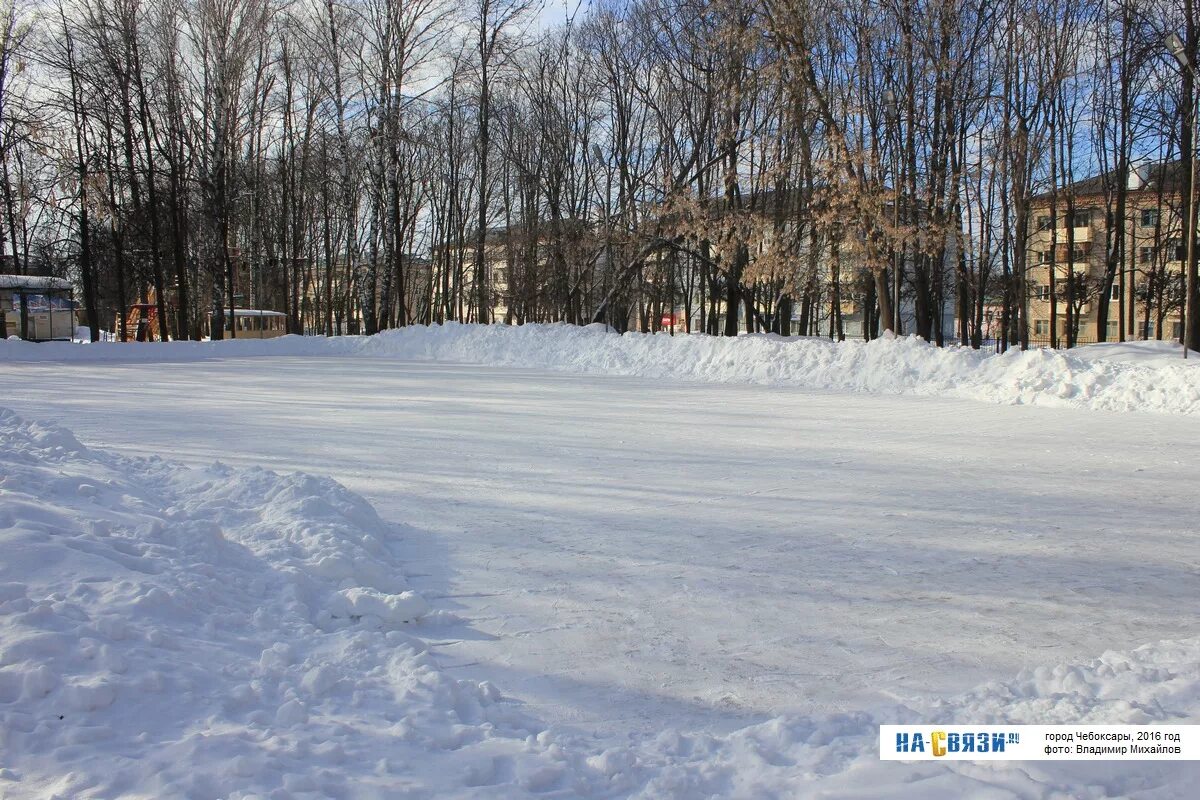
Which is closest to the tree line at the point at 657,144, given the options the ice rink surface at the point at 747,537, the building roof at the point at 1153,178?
the building roof at the point at 1153,178

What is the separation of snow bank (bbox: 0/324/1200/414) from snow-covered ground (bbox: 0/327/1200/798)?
154 inches

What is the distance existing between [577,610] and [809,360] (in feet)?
49.5

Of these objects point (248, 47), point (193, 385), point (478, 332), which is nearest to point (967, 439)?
point (193, 385)

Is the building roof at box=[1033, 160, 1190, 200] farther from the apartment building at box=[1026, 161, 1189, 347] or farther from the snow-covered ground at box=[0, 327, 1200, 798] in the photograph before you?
the snow-covered ground at box=[0, 327, 1200, 798]

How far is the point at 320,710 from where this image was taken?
131 inches

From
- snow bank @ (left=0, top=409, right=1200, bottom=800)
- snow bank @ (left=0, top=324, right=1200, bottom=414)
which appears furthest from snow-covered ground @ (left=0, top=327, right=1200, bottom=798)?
snow bank @ (left=0, top=324, right=1200, bottom=414)

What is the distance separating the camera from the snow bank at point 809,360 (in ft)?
46.0

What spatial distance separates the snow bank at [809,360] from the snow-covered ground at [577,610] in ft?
12.8

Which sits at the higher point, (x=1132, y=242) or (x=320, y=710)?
(x=1132, y=242)

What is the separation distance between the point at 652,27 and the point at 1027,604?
31.6 m

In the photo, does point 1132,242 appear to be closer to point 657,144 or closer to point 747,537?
point 657,144

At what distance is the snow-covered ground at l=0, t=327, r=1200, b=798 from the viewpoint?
2.93 metres

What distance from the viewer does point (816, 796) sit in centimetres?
273

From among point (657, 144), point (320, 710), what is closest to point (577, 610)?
point (320, 710)
